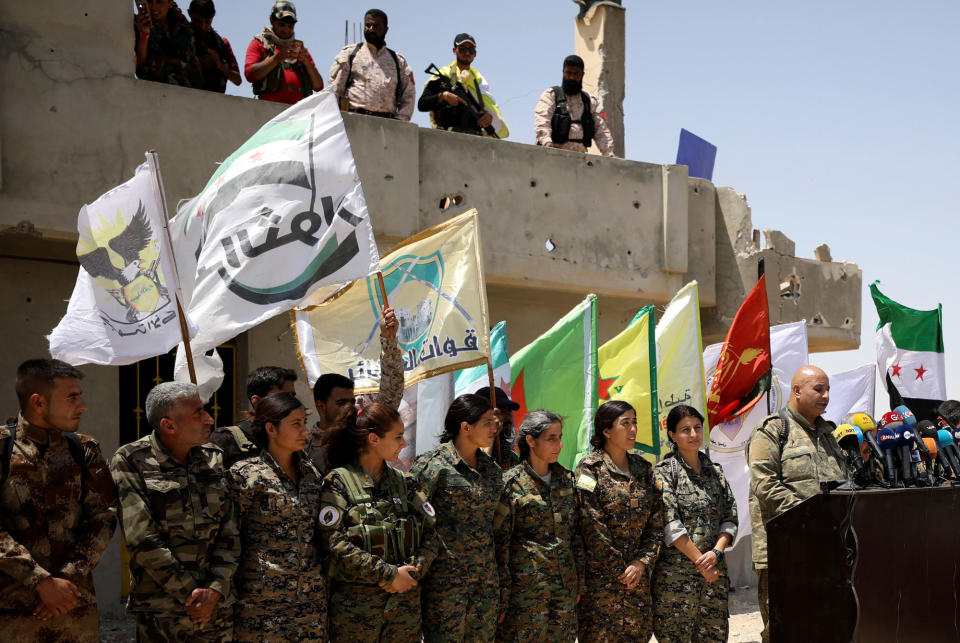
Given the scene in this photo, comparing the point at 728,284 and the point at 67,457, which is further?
the point at 728,284

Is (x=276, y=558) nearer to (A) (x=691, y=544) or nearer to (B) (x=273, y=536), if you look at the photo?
(B) (x=273, y=536)

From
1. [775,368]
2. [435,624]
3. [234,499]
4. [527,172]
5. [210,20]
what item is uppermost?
[210,20]

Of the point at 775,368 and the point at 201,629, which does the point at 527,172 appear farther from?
the point at 201,629

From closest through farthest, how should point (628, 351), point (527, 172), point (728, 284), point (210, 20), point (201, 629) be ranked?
point (201, 629)
point (628, 351)
point (210, 20)
point (527, 172)
point (728, 284)

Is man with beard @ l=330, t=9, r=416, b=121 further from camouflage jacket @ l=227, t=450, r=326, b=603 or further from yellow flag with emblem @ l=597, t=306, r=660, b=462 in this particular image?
camouflage jacket @ l=227, t=450, r=326, b=603

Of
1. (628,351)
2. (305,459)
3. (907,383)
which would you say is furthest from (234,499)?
(907,383)

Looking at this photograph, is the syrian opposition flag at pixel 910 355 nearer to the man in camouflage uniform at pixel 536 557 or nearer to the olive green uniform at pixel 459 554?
the man in camouflage uniform at pixel 536 557

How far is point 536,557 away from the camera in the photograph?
5766 mm

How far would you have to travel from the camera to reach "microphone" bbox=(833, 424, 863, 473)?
19.0ft

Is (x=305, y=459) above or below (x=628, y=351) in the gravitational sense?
below

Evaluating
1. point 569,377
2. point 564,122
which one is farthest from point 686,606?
point 564,122

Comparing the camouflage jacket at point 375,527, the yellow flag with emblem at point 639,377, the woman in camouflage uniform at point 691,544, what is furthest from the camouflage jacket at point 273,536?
the yellow flag with emblem at point 639,377

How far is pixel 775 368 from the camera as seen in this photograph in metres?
9.58

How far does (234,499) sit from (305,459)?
412 mm
